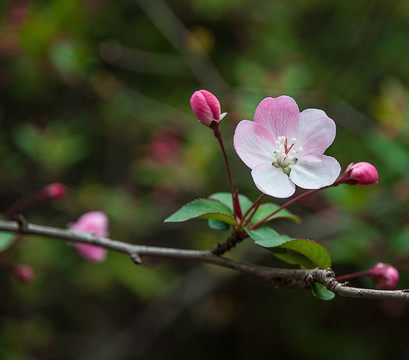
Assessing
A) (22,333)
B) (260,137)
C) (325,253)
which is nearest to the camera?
(325,253)

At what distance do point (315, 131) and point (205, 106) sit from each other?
0.22 meters

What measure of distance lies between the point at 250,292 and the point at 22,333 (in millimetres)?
1435

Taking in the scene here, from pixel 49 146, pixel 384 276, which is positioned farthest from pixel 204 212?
pixel 49 146

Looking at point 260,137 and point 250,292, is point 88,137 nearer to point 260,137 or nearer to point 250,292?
point 250,292

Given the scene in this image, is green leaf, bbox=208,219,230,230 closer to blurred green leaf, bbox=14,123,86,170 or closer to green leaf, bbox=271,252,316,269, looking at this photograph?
green leaf, bbox=271,252,316,269

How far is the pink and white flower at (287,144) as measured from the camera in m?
0.85

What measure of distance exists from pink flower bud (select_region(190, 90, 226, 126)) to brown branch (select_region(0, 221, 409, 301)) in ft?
0.78

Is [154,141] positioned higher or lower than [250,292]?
higher

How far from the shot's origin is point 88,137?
309cm

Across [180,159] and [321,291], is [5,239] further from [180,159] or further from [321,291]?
[180,159]

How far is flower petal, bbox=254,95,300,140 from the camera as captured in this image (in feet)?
2.85

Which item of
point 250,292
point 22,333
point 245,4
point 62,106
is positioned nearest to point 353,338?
point 250,292

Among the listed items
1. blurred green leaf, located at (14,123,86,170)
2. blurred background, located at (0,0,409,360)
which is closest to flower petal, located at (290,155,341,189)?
blurred background, located at (0,0,409,360)

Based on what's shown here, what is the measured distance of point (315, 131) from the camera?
0.90m
